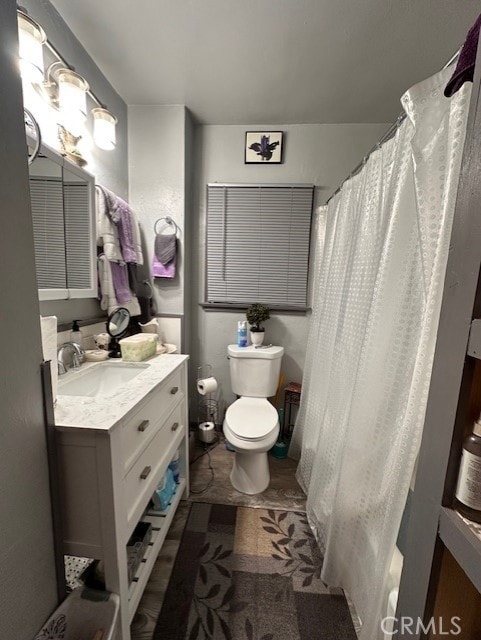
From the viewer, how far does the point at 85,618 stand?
0.73m

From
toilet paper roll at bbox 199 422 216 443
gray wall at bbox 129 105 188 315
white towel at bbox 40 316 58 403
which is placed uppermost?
gray wall at bbox 129 105 188 315

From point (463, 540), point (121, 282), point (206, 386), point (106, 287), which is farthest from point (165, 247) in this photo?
point (463, 540)

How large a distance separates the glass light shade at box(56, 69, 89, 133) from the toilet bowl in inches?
69.0

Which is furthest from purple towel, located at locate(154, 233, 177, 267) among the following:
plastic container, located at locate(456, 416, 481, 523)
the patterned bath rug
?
plastic container, located at locate(456, 416, 481, 523)

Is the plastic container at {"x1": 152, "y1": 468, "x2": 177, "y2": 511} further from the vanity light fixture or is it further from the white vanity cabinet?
the vanity light fixture

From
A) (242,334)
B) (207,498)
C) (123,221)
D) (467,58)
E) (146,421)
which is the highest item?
(467,58)

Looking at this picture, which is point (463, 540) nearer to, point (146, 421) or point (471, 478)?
point (471, 478)

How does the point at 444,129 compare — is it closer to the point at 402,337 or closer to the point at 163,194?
the point at 402,337

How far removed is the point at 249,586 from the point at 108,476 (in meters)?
0.87

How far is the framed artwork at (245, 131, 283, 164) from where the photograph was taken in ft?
6.07

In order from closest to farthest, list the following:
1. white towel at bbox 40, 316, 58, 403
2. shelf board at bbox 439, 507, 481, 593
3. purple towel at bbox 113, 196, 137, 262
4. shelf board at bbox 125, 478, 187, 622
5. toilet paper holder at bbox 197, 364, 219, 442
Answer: shelf board at bbox 439, 507, 481, 593 < white towel at bbox 40, 316, 58, 403 < shelf board at bbox 125, 478, 187, 622 < purple towel at bbox 113, 196, 137, 262 < toilet paper holder at bbox 197, 364, 219, 442

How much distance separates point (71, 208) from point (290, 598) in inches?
77.5

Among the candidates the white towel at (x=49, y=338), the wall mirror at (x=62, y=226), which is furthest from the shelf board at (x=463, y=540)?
the wall mirror at (x=62, y=226)

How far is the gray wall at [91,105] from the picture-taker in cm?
108
